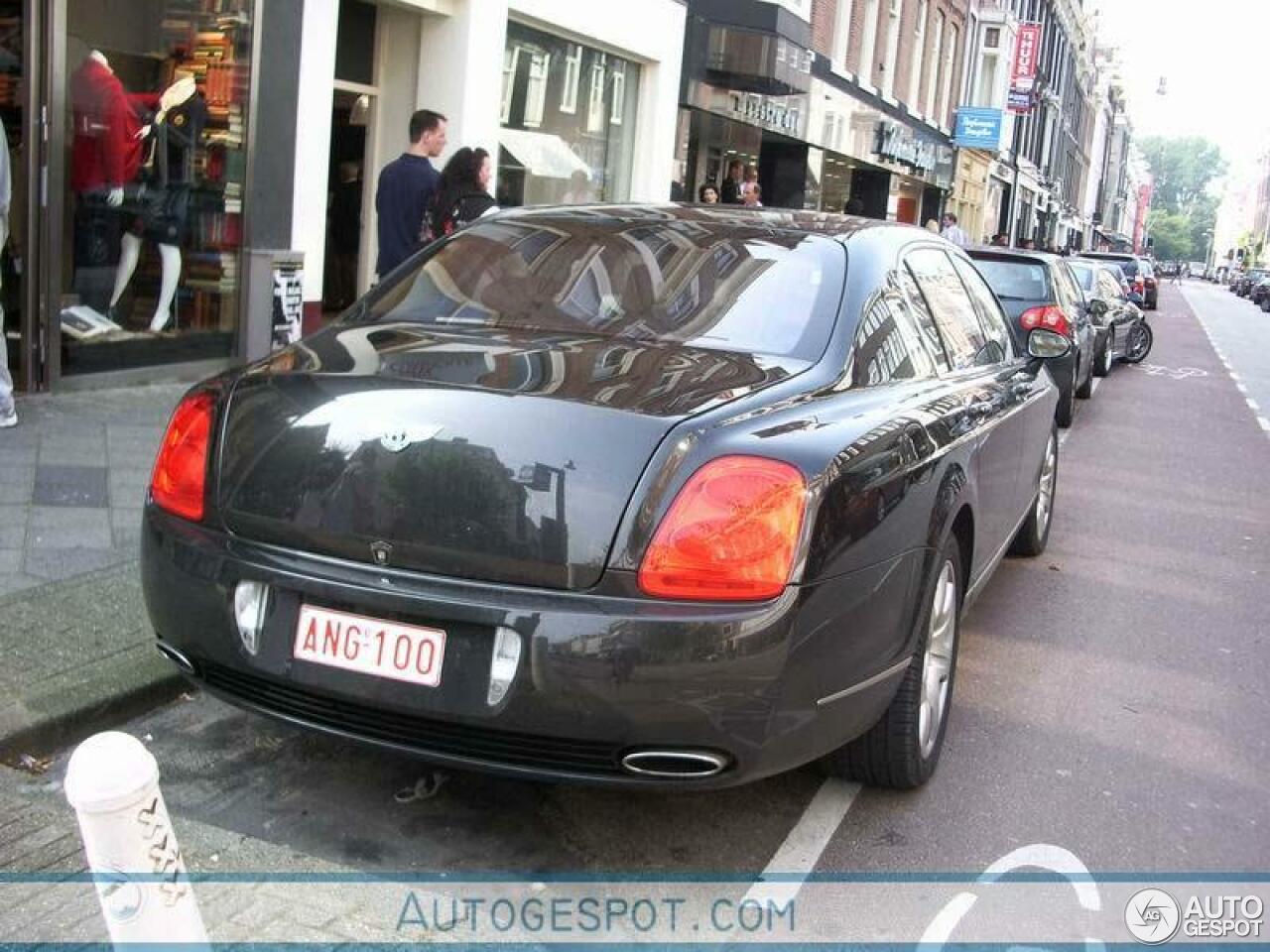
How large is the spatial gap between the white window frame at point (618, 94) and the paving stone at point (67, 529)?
11.1 m

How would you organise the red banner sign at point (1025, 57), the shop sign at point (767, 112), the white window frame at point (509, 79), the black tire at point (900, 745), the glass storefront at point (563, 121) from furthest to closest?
1. the red banner sign at point (1025, 57)
2. the shop sign at point (767, 112)
3. the glass storefront at point (563, 121)
4. the white window frame at point (509, 79)
5. the black tire at point (900, 745)

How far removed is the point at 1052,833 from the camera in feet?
11.8

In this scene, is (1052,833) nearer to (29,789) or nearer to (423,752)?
(423,752)

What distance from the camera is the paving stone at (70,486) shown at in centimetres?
577

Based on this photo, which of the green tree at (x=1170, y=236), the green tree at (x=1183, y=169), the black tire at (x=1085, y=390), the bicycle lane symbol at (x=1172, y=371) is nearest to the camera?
the black tire at (x=1085, y=390)

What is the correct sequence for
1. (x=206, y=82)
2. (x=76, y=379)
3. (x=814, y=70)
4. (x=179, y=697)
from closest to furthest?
(x=179, y=697) → (x=76, y=379) → (x=206, y=82) → (x=814, y=70)

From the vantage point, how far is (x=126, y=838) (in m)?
2.04

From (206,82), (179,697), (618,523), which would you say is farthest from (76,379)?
(618,523)

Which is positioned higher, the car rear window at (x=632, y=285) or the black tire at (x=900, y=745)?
the car rear window at (x=632, y=285)

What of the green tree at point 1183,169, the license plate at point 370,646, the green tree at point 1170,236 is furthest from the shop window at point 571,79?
the green tree at point 1183,169

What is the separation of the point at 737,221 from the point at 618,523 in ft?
5.80

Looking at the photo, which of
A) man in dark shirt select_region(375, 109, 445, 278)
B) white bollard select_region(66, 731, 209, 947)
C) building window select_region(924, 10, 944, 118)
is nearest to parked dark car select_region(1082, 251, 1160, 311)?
building window select_region(924, 10, 944, 118)

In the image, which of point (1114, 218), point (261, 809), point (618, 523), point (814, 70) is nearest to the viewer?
point (618, 523)

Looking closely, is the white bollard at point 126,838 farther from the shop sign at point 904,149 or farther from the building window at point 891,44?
the building window at point 891,44
